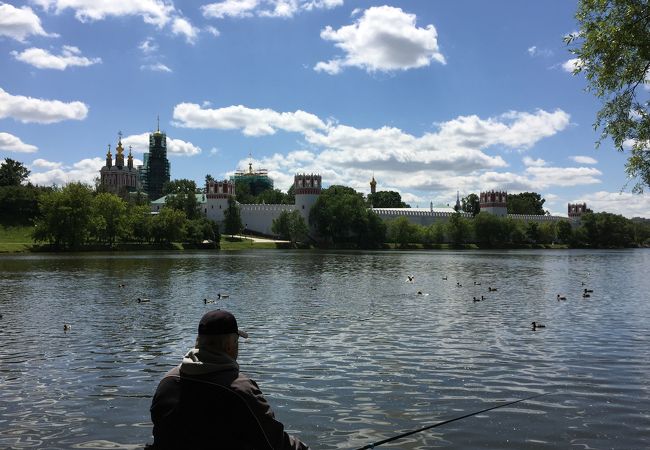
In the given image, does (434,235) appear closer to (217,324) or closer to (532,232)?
(532,232)

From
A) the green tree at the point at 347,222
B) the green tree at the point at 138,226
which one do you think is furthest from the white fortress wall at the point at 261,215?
the green tree at the point at 138,226

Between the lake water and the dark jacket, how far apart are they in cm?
480

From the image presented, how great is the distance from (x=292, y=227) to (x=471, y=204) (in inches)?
3323

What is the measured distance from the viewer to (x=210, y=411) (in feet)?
15.1

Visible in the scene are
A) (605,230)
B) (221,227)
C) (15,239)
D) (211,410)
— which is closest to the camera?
(211,410)

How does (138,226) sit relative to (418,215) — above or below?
below

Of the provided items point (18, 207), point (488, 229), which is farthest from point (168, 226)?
point (488, 229)

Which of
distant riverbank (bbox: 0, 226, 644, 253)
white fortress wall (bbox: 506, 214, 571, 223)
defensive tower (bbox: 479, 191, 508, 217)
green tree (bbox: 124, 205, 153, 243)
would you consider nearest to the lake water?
distant riverbank (bbox: 0, 226, 644, 253)

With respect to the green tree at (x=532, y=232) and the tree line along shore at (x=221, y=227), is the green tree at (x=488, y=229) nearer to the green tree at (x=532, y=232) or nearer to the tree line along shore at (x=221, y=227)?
the tree line along shore at (x=221, y=227)

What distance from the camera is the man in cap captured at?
4625 mm

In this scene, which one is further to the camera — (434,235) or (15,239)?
(434,235)

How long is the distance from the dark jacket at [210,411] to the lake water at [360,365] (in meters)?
4.80

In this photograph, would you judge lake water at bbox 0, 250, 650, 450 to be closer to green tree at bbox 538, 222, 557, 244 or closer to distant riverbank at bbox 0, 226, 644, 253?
distant riverbank at bbox 0, 226, 644, 253

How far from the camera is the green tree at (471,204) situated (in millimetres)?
190500
